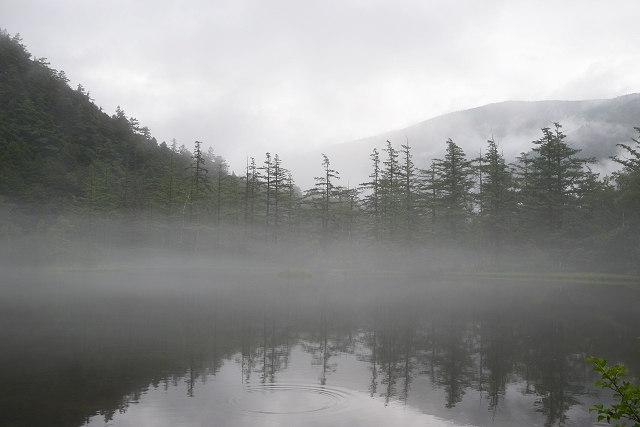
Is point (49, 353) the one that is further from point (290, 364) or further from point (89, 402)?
point (290, 364)

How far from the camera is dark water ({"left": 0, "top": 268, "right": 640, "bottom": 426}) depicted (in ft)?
32.9

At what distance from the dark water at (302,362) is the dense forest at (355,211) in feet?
109

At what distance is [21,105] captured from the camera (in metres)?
114

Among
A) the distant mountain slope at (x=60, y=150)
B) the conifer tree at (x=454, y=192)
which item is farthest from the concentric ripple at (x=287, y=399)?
the distant mountain slope at (x=60, y=150)

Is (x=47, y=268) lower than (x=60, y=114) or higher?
lower

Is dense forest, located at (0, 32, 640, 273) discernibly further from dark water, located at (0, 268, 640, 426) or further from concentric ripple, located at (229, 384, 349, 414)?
concentric ripple, located at (229, 384, 349, 414)

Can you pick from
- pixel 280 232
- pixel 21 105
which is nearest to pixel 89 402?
pixel 280 232

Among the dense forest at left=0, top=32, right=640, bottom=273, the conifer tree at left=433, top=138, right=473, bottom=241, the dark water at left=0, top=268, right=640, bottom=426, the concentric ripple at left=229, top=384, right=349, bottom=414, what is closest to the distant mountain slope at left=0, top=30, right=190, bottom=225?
the dense forest at left=0, top=32, right=640, bottom=273

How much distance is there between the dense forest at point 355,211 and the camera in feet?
192

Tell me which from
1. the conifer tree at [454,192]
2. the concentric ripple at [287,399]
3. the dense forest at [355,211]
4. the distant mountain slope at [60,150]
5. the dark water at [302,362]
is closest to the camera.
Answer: the dark water at [302,362]

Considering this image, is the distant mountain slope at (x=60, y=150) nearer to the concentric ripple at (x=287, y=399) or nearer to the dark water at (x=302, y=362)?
the dark water at (x=302, y=362)

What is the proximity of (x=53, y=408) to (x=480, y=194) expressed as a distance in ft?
199

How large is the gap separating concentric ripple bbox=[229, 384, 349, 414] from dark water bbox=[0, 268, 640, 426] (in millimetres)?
42

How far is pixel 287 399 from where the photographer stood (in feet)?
35.6
